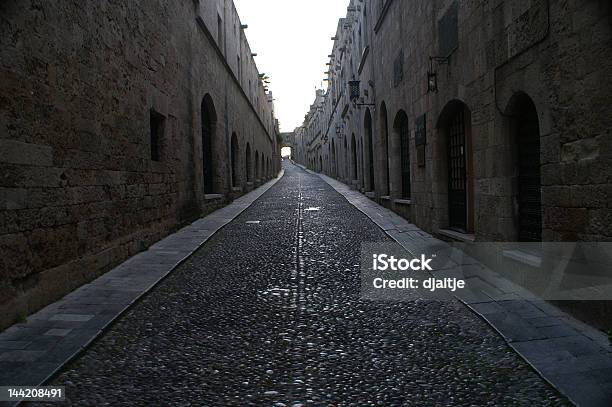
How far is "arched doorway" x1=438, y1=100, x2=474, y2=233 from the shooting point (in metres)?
7.05

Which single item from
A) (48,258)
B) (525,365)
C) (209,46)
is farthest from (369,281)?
(209,46)

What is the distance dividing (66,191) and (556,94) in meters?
5.28

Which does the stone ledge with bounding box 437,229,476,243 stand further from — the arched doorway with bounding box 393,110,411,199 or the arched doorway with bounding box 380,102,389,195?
the arched doorway with bounding box 380,102,389,195

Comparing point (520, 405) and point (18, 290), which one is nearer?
point (520, 405)

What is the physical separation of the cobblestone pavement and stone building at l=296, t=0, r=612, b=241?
1528mm

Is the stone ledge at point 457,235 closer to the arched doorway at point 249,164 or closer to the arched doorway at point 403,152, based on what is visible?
the arched doorway at point 403,152

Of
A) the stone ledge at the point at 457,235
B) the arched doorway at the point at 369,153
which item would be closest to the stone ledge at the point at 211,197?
the arched doorway at the point at 369,153

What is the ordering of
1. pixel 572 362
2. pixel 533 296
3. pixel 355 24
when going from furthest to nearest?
1. pixel 355 24
2. pixel 533 296
3. pixel 572 362

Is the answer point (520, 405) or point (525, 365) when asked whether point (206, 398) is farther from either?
point (525, 365)

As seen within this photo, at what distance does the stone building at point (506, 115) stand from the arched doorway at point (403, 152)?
0.31 ft

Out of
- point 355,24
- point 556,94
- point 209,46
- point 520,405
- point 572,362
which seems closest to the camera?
point 520,405

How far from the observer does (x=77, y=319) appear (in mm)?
4043

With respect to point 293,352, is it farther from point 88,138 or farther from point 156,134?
point 156,134

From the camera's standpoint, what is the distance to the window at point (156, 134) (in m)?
8.35
